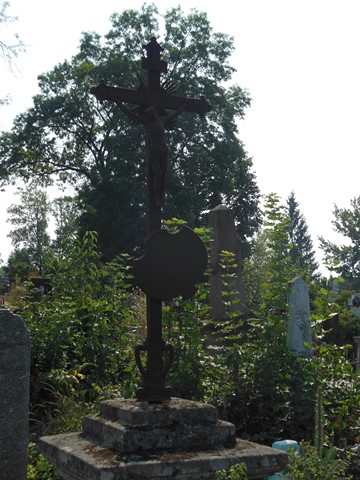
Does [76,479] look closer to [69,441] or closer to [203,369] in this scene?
[69,441]

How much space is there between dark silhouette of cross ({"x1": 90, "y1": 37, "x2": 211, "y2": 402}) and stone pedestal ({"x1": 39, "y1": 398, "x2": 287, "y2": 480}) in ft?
0.59

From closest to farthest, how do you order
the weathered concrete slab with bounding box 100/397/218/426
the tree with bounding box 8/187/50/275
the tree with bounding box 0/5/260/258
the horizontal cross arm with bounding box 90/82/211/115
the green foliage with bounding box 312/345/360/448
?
the weathered concrete slab with bounding box 100/397/218/426, the horizontal cross arm with bounding box 90/82/211/115, the green foliage with bounding box 312/345/360/448, the tree with bounding box 0/5/260/258, the tree with bounding box 8/187/50/275

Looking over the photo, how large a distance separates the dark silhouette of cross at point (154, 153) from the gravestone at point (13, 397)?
0.94 m

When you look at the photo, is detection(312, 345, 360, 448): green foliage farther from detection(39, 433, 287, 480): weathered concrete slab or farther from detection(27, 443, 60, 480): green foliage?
detection(39, 433, 287, 480): weathered concrete slab

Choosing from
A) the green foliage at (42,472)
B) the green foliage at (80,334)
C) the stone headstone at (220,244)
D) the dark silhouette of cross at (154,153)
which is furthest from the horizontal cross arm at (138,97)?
the stone headstone at (220,244)

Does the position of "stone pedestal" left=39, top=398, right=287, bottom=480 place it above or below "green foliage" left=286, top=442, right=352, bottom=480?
above

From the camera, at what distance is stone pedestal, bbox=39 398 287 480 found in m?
2.88

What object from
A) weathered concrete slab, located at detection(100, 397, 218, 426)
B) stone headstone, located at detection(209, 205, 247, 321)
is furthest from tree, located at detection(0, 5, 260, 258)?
weathered concrete slab, located at detection(100, 397, 218, 426)

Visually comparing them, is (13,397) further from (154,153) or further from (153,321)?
(154,153)

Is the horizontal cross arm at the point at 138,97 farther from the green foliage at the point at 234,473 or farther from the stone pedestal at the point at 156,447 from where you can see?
the green foliage at the point at 234,473

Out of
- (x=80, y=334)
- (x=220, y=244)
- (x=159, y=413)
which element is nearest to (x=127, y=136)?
(x=220, y=244)

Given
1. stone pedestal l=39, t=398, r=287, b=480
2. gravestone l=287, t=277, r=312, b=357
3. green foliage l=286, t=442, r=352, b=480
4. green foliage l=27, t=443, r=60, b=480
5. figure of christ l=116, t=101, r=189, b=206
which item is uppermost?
figure of christ l=116, t=101, r=189, b=206

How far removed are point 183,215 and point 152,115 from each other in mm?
24598

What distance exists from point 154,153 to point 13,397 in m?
1.77
